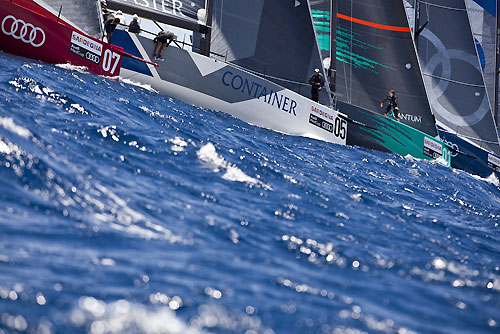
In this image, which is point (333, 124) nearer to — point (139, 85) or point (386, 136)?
point (386, 136)

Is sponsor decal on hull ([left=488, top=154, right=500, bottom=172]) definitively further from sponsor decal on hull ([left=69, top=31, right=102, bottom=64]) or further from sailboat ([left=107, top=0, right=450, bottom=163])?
sponsor decal on hull ([left=69, top=31, right=102, bottom=64])

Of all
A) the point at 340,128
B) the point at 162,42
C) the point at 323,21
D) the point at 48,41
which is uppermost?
the point at 323,21

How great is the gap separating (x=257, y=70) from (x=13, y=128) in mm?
8108

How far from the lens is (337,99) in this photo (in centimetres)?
1479

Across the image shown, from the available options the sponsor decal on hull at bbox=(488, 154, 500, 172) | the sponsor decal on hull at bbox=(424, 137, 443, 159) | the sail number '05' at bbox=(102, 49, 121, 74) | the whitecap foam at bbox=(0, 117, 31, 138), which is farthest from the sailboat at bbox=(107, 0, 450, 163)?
the whitecap foam at bbox=(0, 117, 31, 138)

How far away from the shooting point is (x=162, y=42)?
1117cm

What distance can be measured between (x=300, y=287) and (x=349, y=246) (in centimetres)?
115

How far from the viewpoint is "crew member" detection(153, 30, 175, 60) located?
1110 cm

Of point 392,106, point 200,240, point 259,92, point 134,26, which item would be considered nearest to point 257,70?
point 259,92

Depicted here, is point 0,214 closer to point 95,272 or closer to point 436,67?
point 95,272

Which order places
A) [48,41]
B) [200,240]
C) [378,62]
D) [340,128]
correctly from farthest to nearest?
[378,62] → [340,128] → [48,41] → [200,240]

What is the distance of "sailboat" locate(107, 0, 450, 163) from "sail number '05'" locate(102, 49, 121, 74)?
22cm

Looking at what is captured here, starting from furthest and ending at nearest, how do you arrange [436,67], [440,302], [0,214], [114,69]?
[436,67]
[114,69]
[440,302]
[0,214]

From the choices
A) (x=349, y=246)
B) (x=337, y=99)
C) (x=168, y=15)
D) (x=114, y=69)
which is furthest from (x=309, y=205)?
(x=337, y=99)
